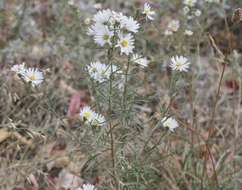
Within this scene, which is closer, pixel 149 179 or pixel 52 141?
pixel 149 179

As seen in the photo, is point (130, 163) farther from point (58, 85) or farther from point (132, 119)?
point (58, 85)

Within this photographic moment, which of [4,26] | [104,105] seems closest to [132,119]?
[104,105]

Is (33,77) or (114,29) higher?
(114,29)

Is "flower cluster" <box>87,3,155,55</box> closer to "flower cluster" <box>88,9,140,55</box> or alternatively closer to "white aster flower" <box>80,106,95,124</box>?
"flower cluster" <box>88,9,140,55</box>

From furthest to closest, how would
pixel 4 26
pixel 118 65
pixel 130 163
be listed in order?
pixel 4 26, pixel 130 163, pixel 118 65

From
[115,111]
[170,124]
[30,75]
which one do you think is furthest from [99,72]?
[170,124]

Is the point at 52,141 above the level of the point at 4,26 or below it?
below

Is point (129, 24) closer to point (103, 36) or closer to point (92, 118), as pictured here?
point (103, 36)
